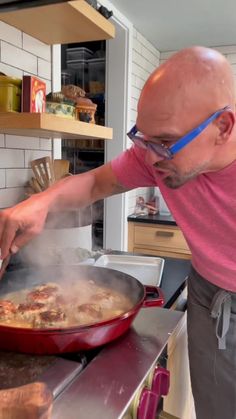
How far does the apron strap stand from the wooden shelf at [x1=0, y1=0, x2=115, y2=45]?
0.93m

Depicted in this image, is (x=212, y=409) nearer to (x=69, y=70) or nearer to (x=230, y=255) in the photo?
(x=230, y=255)

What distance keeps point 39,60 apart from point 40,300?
973 mm

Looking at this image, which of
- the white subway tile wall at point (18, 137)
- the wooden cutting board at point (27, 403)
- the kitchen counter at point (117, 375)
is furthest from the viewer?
the white subway tile wall at point (18, 137)

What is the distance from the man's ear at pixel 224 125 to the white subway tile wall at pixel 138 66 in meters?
1.83

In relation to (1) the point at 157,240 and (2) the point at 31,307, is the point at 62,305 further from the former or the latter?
(1) the point at 157,240

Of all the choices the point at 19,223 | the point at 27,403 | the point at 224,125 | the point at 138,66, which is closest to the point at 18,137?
the point at 19,223

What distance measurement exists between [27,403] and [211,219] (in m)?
0.63

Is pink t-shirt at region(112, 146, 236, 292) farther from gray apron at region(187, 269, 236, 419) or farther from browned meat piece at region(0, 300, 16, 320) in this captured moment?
browned meat piece at region(0, 300, 16, 320)

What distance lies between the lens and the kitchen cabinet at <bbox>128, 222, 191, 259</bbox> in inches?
101

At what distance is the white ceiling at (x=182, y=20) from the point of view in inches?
78.9

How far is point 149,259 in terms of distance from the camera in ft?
4.92

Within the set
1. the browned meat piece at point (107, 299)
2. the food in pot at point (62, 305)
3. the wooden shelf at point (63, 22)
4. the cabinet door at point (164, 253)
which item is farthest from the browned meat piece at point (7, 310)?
the cabinet door at point (164, 253)

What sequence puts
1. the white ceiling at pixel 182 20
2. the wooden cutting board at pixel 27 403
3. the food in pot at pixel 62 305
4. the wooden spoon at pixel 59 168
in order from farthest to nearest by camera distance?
the white ceiling at pixel 182 20, the wooden spoon at pixel 59 168, the food in pot at pixel 62 305, the wooden cutting board at pixel 27 403

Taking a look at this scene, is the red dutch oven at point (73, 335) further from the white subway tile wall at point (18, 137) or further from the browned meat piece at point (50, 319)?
the white subway tile wall at point (18, 137)
